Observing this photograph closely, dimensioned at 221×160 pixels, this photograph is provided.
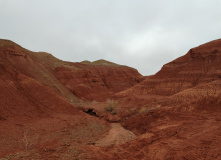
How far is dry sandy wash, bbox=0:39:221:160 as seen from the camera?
270 inches

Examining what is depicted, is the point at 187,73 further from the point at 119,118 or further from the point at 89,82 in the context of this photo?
the point at 89,82

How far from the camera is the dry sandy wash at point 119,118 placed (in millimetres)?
6859

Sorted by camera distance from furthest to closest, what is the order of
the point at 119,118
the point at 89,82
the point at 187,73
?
the point at 89,82 → the point at 187,73 → the point at 119,118

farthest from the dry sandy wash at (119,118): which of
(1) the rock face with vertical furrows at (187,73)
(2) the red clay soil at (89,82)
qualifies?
(2) the red clay soil at (89,82)

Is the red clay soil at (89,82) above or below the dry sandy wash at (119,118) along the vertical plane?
above

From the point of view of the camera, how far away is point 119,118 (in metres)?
18.3

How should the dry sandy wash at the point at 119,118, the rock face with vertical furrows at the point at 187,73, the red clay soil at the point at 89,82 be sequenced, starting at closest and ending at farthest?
1. the dry sandy wash at the point at 119,118
2. the rock face with vertical furrows at the point at 187,73
3. the red clay soil at the point at 89,82

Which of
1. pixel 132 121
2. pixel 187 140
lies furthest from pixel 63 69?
pixel 187 140

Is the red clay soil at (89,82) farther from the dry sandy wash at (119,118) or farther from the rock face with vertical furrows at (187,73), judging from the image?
the rock face with vertical furrows at (187,73)

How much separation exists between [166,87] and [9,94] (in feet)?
72.7

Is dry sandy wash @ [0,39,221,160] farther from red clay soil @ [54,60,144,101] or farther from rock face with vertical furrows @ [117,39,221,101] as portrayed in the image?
red clay soil @ [54,60,144,101]

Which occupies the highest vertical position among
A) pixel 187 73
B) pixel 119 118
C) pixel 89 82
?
pixel 89 82

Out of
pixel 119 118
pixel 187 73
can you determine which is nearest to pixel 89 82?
pixel 119 118

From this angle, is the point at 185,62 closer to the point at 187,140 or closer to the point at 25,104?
the point at 187,140
